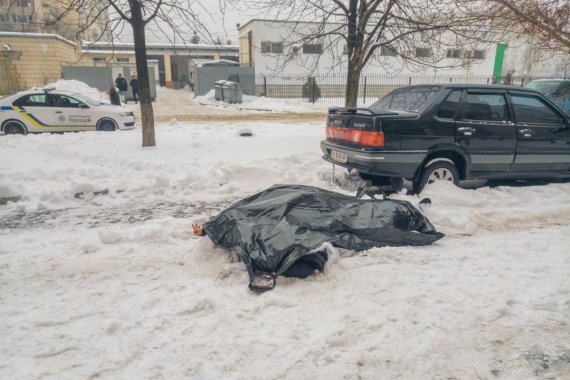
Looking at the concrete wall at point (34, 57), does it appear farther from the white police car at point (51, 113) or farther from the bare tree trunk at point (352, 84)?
the bare tree trunk at point (352, 84)

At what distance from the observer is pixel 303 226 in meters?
3.72

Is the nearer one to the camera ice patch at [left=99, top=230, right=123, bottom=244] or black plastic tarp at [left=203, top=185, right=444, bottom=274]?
black plastic tarp at [left=203, top=185, right=444, bottom=274]

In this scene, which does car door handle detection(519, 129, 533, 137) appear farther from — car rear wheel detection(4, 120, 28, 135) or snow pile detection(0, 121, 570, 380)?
car rear wheel detection(4, 120, 28, 135)

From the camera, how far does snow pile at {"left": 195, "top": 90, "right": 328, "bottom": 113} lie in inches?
931

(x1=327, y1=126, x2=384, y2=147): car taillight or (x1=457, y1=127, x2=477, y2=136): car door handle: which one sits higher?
(x1=457, y1=127, x2=477, y2=136): car door handle

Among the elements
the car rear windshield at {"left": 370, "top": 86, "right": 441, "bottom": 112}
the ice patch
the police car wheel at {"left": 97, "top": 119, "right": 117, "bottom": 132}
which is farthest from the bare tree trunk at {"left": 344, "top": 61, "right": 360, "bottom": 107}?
the police car wheel at {"left": 97, "top": 119, "right": 117, "bottom": 132}

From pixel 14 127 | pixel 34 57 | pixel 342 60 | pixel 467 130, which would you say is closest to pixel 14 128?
pixel 14 127

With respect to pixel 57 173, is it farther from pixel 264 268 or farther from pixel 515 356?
pixel 515 356

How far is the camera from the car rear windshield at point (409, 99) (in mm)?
5693

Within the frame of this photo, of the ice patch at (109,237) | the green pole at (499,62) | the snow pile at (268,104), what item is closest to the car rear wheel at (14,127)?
the ice patch at (109,237)

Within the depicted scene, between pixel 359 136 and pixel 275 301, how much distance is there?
323 centimetres

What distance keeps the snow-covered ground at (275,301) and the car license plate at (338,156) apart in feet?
4.48

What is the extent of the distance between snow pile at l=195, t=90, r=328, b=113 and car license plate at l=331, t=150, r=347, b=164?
17317mm

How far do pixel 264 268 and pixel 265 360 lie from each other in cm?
98
